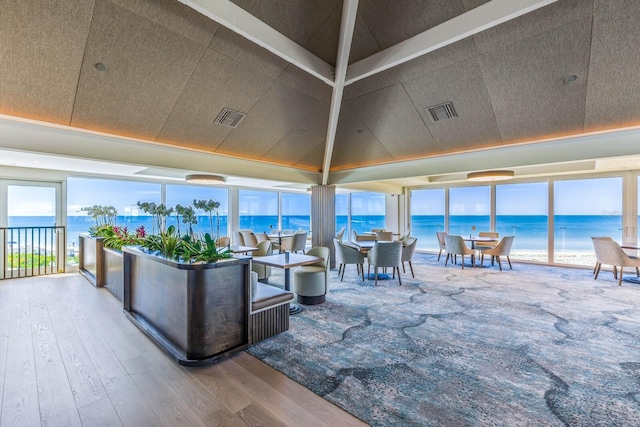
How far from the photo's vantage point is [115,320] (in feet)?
12.5

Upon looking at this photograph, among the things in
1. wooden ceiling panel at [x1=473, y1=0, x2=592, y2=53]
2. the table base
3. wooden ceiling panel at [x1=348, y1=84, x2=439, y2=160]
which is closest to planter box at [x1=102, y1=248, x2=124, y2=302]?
the table base

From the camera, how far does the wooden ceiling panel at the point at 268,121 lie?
4.99 metres

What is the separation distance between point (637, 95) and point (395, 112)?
3.20 meters

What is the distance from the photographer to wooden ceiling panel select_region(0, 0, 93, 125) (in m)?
2.94

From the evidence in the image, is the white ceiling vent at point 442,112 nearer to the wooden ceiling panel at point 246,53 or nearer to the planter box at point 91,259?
the wooden ceiling panel at point 246,53

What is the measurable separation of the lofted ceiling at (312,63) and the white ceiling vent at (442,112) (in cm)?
11

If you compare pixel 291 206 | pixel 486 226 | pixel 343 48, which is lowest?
pixel 486 226

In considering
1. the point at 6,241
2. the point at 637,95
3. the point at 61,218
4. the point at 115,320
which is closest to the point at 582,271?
the point at 637,95

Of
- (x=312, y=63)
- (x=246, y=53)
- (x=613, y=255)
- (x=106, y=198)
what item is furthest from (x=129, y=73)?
(x=613, y=255)

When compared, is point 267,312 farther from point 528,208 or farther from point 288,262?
point 528,208

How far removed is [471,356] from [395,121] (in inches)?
163

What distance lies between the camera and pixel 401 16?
3727 millimetres

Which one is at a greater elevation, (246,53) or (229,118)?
(246,53)

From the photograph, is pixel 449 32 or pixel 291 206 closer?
pixel 449 32
